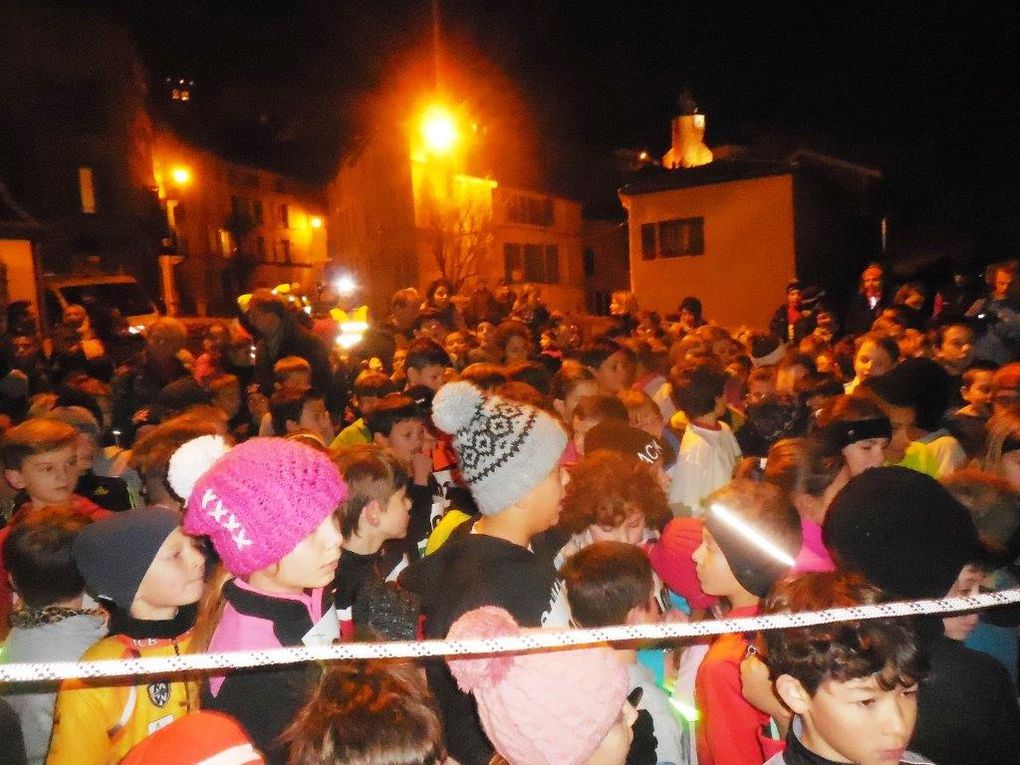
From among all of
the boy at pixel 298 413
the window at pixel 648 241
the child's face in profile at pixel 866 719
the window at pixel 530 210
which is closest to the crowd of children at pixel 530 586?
the child's face in profile at pixel 866 719

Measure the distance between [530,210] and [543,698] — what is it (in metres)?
37.9

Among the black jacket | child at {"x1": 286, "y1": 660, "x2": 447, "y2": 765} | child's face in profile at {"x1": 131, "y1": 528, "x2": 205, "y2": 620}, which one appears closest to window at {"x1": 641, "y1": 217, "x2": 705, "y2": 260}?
the black jacket

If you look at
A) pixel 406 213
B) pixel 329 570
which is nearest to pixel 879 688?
pixel 329 570

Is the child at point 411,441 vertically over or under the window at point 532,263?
under

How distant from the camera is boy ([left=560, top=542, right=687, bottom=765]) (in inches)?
118

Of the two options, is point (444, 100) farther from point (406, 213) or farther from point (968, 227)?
point (968, 227)

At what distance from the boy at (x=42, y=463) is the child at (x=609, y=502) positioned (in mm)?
2724

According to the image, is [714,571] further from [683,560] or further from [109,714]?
[109,714]

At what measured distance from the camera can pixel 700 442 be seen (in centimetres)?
539

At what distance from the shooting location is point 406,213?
34875 mm

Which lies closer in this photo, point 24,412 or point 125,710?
point 125,710

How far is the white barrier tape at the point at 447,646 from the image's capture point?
1.68m

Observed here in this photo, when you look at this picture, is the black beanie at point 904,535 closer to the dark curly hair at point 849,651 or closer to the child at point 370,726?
the dark curly hair at point 849,651

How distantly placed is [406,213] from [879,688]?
34184mm
